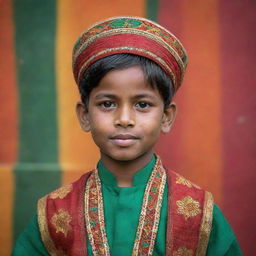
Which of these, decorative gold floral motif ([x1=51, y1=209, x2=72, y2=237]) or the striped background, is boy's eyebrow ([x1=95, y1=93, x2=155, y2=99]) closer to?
decorative gold floral motif ([x1=51, y1=209, x2=72, y2=237])

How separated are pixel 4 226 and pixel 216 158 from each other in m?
1.72

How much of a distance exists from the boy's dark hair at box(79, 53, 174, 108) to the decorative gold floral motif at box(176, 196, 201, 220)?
57 centimetres

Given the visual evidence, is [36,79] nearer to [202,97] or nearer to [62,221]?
[202,97]

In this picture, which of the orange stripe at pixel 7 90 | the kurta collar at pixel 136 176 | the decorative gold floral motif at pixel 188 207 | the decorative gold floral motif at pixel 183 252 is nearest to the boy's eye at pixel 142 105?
the kurta collar at pixel 136 176

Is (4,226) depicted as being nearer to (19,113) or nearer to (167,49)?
(19,113)

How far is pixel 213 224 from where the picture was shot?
239 cm

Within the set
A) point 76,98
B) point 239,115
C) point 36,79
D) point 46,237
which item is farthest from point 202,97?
point 46,237

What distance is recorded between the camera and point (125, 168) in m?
2.41

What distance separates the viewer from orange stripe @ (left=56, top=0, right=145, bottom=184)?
11.4 ft

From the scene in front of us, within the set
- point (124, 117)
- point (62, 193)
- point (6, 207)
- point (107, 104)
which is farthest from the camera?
point (6, 207)

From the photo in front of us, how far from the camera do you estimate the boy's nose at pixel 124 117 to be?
2.17 m

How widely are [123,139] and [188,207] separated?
518 millimetres

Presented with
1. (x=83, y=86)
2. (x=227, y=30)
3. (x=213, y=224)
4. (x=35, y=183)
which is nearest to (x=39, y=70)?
(x=35, y=183)

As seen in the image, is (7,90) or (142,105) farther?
(7,90)
